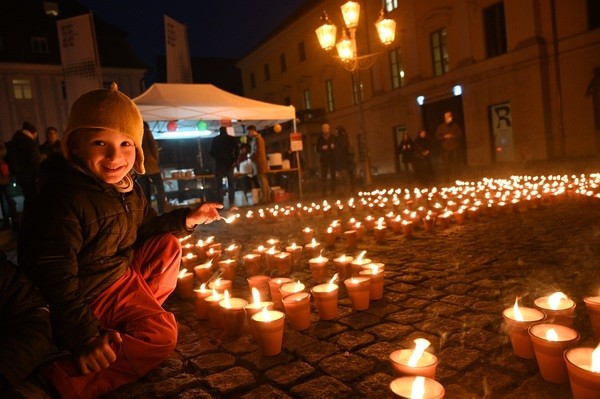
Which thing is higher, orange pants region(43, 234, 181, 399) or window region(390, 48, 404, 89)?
window region(390, 48, 404, 89)

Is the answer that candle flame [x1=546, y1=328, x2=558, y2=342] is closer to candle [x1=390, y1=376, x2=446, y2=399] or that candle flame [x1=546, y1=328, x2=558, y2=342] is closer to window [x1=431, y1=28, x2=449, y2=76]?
candle [x1=390, y1=376, x2=446, y2=399]

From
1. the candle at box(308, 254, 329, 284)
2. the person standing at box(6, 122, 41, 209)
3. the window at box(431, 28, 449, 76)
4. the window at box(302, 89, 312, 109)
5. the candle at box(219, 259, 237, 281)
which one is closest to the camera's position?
the candle at box(308, 254, 329, 284)

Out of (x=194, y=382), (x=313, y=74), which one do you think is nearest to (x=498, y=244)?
(x=194, y=382)

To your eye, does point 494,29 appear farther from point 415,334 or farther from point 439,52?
point 415,334

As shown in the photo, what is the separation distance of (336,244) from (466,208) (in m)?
2.45

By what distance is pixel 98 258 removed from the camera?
2.48 m

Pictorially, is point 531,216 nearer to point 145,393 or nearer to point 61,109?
point 145,393

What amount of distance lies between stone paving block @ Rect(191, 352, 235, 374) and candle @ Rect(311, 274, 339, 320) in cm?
73

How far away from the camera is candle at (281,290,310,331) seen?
2.87 metres

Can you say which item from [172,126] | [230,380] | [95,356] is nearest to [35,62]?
[172,126]

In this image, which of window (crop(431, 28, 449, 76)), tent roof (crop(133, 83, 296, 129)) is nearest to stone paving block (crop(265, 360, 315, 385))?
tent roof (crop(133, 83, 296, 129))

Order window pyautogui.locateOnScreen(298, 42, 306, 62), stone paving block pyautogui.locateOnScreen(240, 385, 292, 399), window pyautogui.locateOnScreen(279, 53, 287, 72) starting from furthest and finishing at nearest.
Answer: window pyautogui.locateOnScreen(279, 53, 287, 72) < window pyautogui.locateOnScreen(298, 42, 306, 62) < stone paving block pyautogui.locateOnScreen(240, 385, 292, 399)

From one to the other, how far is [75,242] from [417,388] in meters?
1.83

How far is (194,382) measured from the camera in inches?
95.0
